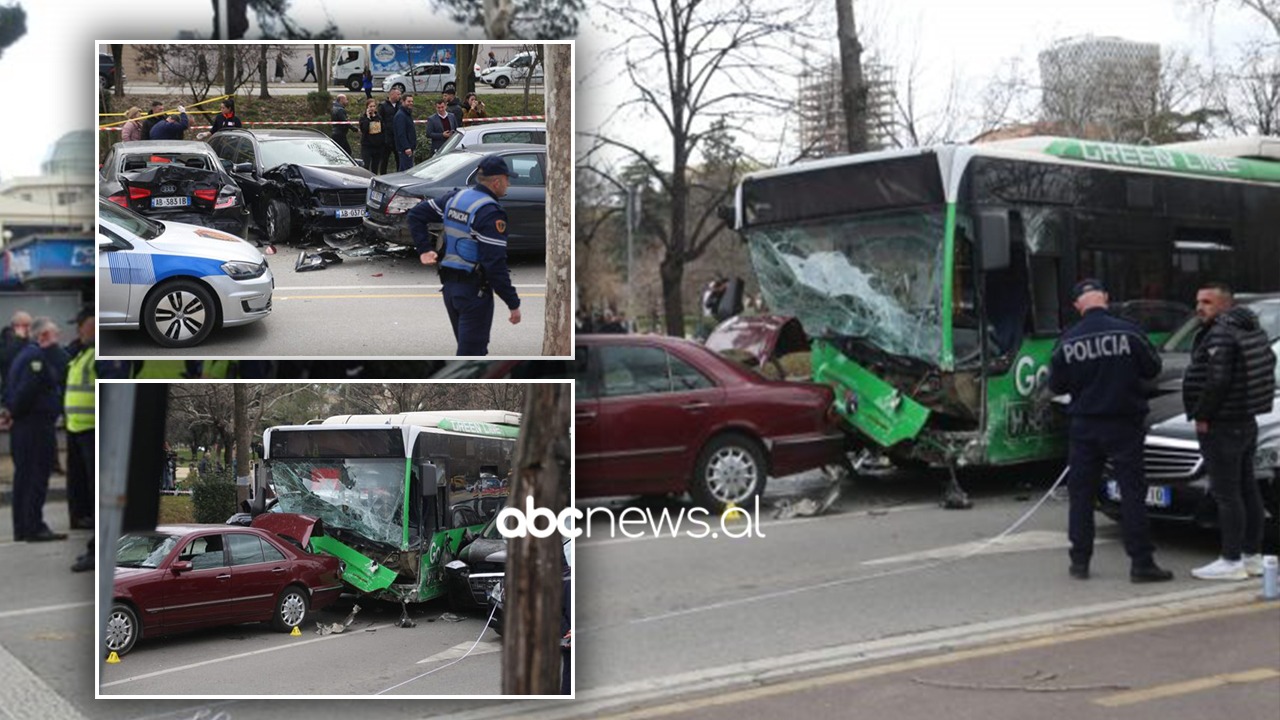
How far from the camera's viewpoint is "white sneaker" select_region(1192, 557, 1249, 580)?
7.79 metres

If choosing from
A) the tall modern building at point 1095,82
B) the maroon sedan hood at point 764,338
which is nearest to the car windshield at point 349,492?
the maroon sedan hood at point 764,338

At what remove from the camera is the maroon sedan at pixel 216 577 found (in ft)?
9.47

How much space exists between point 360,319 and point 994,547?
7016mm

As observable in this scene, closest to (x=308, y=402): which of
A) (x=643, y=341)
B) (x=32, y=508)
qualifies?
(x=32, y=508)

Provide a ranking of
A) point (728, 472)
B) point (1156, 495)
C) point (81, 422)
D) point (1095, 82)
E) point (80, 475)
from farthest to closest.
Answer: point (1095, 82) → point (728, 472) → point (1156, 495) → point (80, 475) → point (81, 422)

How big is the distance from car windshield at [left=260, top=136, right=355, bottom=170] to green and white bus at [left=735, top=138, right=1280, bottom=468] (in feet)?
25.5

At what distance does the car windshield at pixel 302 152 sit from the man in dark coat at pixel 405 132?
0.36ft

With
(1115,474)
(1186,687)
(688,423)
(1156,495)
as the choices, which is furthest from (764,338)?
(1186,687)

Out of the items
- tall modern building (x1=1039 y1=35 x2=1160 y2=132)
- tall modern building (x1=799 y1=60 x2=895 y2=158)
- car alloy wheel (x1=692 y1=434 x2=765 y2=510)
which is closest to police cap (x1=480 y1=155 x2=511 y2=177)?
car alloy wheel (x1=692 y1=434 x2=765 y2=510)

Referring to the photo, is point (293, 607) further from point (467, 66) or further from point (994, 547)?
point (994, 547)

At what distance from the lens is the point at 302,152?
9.68ft

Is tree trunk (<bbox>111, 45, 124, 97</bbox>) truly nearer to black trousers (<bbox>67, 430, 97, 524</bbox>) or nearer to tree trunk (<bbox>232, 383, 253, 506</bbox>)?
tree trunk (<bbox>232, 383, 253, 506</bbox>)

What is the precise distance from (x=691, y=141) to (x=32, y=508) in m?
16.8

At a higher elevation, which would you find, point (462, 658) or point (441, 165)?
point (441, 165)
